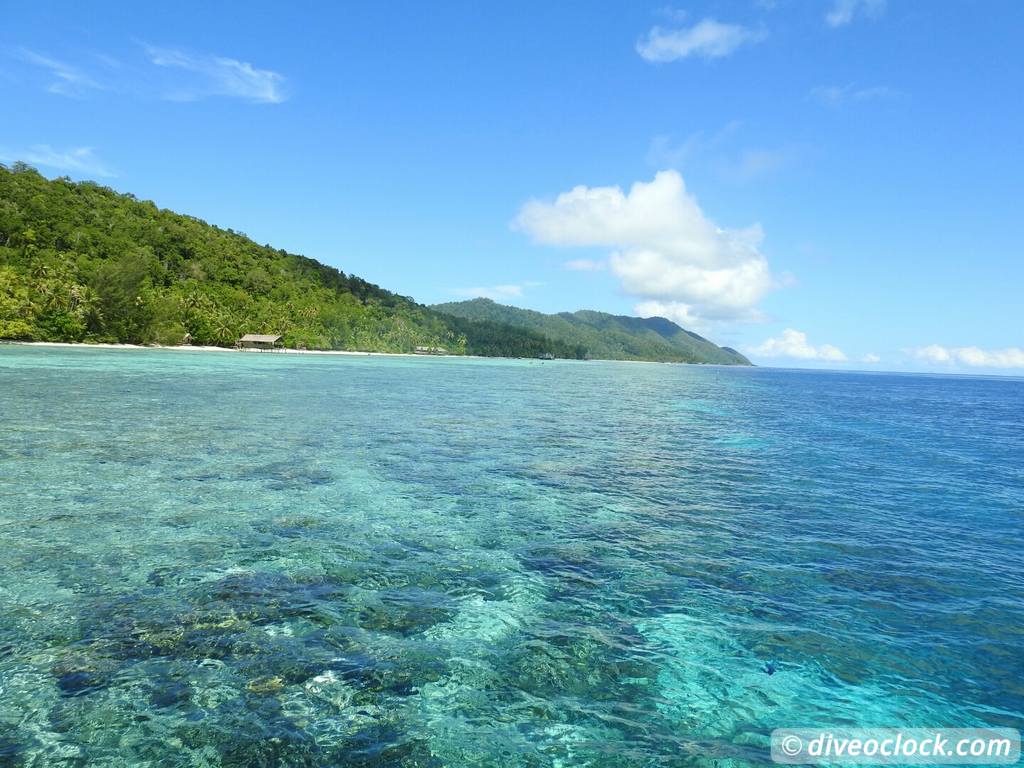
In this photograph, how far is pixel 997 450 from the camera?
132 ft

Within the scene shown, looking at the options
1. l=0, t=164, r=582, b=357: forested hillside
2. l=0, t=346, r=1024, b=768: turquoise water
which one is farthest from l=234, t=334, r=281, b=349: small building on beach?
l=0, t=346, r=1024, b=768: turquoise water

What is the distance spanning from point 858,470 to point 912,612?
1984 cm

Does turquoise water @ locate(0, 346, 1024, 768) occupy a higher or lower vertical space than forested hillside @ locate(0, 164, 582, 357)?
lower

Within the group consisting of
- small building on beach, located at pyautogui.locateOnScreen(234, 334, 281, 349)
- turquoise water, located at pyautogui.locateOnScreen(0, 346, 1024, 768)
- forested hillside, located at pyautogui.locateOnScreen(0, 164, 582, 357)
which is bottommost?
turquoise water, located at pyautogui.locateOnScreen(0, 346, 1024, 768)

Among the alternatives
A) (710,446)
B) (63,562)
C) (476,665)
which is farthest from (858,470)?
(63,562)

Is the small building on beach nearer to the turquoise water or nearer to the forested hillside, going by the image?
the forested hillside

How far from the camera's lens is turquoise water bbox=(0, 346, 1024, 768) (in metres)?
6.98

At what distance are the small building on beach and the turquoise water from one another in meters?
172

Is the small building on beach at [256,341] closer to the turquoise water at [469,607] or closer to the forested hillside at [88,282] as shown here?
the forested hillside at [88,282]

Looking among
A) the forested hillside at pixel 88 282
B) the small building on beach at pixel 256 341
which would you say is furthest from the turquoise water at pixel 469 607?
the small building on beach at pixel 256 341

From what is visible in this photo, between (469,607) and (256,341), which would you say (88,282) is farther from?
(469,607)

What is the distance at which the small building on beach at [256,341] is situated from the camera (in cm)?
18238

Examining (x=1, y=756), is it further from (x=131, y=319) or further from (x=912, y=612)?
(x=131, y=319)

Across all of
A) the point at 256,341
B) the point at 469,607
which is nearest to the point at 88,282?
the point at 256,341
